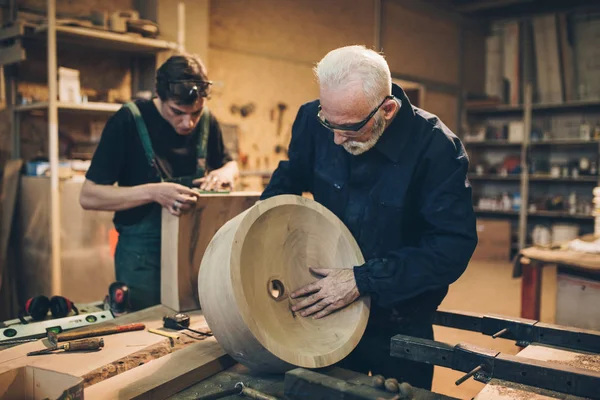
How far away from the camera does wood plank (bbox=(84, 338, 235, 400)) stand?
1.18 metres

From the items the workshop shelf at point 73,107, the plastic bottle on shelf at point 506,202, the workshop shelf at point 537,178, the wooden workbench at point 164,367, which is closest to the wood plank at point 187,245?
the wooden workbench at point 164,367

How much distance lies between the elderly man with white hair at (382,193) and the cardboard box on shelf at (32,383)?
0.60 metres

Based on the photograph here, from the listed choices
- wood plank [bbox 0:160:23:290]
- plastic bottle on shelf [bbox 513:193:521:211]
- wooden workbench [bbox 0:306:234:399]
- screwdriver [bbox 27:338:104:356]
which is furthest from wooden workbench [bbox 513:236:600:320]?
plastic bottle on shelf [bbox 513:193:521:211]

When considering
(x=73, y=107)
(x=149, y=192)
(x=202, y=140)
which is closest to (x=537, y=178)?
(x=73, y=107)

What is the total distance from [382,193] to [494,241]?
6.30m

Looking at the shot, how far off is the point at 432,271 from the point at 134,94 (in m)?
3.42

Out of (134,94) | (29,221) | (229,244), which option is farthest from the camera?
(134,94)

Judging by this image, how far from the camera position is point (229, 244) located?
1229 millimetres

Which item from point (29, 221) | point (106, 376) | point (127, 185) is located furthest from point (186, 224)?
point (29, 221)

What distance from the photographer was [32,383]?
127 centimetres

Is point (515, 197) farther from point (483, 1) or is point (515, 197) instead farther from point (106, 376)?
point (106, 376)

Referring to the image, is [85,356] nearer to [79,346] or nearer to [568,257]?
[79,346]

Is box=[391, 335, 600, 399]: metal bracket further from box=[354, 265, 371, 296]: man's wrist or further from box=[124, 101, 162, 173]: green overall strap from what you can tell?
box=[124, 101, 162, 173]: green overall strap

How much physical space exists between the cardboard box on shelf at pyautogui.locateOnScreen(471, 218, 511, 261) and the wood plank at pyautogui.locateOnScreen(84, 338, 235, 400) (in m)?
6.44
